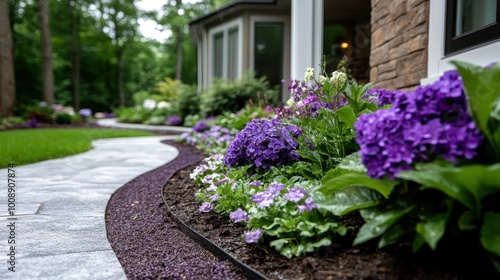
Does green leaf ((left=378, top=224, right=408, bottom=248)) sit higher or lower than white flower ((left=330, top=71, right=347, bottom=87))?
lower

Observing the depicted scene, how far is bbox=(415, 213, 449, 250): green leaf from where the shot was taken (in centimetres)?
119

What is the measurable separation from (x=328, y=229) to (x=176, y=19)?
60.7 ft

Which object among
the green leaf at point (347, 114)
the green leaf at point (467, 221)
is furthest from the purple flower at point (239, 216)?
the green leaf at point (467, 221)

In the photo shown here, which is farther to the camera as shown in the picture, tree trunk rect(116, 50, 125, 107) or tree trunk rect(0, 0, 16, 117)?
tree trunk rect(116, 50, 125, 107)

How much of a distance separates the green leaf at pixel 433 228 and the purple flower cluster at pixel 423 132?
7.1 inches

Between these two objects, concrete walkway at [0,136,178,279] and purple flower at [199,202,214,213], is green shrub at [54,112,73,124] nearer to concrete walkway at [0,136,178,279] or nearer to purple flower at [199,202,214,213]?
concrete walkway at [0,136,178,279]

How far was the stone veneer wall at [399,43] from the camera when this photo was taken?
292 centimetres

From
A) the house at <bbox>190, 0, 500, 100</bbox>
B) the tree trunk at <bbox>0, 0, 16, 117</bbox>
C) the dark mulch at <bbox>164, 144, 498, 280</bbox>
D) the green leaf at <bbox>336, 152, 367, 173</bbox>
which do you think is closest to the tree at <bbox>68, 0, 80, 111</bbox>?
the tree trunk at <bbox>0, 0, 16, 117</bbox>

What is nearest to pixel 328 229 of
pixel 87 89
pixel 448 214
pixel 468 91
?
pixel 448 214

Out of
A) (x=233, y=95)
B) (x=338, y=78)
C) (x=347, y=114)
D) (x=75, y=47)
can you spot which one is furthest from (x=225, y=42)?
(x=75, y=47)

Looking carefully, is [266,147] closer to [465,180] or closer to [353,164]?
[353,164]

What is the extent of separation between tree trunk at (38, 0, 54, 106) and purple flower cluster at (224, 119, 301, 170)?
1237 cm

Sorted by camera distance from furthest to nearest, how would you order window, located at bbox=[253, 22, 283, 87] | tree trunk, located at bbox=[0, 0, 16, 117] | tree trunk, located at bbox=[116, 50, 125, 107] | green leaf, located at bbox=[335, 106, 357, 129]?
1. tree trunk, located at bbox=[116, 50, 125, 107]
2. tree trunk, located at bbox=[0, 0, 16, 117]
3. window, located at bbox=[253, 22, 283, 87]
4. green leaf, located at bbox=[335, 106, 357, 129]

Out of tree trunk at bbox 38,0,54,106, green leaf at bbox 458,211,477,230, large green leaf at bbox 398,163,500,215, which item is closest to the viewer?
large green leaf at bbox 398,163,500,215
